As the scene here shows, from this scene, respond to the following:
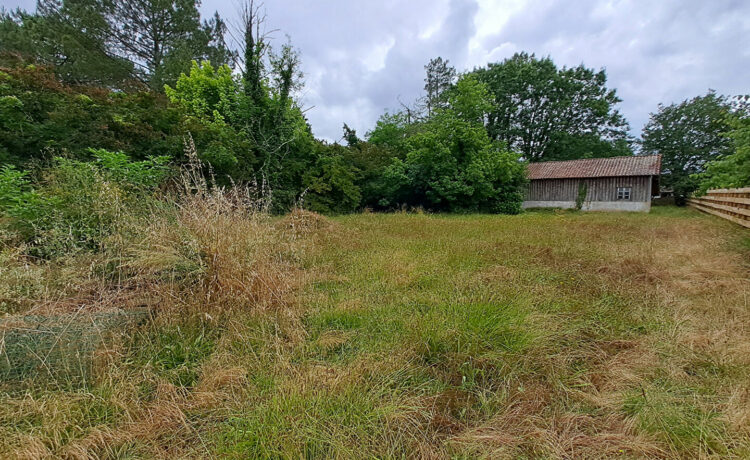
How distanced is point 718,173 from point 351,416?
8740 millimetres

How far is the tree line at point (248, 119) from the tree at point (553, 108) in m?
0.19

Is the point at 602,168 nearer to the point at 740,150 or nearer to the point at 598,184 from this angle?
the point at 598,184

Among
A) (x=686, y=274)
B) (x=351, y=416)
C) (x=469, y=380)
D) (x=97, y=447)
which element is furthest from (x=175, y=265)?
(x=686, y=274)

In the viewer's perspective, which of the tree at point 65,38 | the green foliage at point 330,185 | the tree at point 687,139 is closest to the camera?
the green foliage at point 330,185

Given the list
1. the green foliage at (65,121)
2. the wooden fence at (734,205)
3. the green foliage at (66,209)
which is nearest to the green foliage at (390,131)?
Result: the green foliage at (65,121)

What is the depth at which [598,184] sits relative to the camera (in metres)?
17.7

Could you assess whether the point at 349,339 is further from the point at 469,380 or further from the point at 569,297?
the point at 569,297

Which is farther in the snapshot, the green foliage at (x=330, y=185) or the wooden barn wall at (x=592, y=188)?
the wooden barn wall at (x=592, y=188)

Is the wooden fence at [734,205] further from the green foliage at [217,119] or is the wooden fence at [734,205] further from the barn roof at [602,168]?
the green foliage at [217,119]

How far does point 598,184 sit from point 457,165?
9925 millimetres

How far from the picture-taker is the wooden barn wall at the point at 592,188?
1659cm

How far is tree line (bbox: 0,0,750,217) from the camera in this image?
6336mm

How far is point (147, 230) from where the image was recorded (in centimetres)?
246

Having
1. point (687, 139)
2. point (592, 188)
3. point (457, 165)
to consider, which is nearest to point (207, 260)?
point (457, 165)
